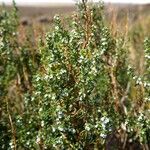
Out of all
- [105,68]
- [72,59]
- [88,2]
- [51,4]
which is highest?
[88,2]

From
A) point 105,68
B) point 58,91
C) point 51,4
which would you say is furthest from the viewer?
point 51,4

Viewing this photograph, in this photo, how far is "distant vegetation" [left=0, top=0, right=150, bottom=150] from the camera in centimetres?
638

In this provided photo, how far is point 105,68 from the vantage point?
25.0 feet

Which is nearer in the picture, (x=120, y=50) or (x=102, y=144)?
(x=102, y=144)

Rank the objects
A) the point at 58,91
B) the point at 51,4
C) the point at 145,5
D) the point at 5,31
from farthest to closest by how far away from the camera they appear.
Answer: the point at 51,4 → the point at 145,5 → the point at 5,31 → the point at 58,91

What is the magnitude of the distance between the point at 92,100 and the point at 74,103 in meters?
0.20

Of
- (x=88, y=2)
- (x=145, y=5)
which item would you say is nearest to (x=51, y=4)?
(x=145, y=5)

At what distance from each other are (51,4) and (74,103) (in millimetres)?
22081

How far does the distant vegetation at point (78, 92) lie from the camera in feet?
20.9

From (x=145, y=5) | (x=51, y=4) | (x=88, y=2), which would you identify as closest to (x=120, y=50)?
(x=88, y=2)

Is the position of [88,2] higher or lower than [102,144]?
higher

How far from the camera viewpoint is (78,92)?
6.45m

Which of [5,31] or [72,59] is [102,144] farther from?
[5,31]

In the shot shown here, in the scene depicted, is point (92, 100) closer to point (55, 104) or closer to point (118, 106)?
point (55, 104)
